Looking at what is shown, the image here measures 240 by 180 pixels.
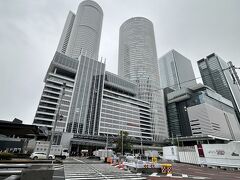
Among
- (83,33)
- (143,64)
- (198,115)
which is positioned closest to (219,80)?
(198,115)

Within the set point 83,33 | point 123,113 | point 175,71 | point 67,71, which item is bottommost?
point 123,113

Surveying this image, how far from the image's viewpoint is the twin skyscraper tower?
7457cm

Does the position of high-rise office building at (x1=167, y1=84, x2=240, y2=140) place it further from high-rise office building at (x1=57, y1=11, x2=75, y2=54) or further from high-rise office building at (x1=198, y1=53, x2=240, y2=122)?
high-rise office building at (x1=57, y1=11, x2=75, y2=54)

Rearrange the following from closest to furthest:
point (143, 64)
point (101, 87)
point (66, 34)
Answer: point (101, 87) < point (143, 64) < point (66, 34)

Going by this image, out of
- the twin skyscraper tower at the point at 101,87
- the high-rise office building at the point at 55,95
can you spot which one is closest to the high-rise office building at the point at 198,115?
the twin skyscraper tower at the point at 101,87

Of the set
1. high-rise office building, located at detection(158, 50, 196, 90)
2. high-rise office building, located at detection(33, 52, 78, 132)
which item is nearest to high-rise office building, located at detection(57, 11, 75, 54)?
high-rise office building, located at detection(33, 52, 78, 132)

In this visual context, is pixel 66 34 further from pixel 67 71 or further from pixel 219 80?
pixel 219 80

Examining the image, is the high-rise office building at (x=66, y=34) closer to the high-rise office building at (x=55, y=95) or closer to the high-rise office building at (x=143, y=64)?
the high-rise office building at (x=143, y=64)

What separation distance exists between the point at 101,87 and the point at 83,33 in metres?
85.4

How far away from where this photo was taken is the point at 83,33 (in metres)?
148

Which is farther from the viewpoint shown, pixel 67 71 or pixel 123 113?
pixel 123 113

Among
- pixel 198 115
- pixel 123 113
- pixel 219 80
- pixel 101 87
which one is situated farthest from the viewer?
pixel 219 80

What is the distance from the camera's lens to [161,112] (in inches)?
4897

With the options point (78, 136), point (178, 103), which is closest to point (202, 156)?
point (78, 136)
